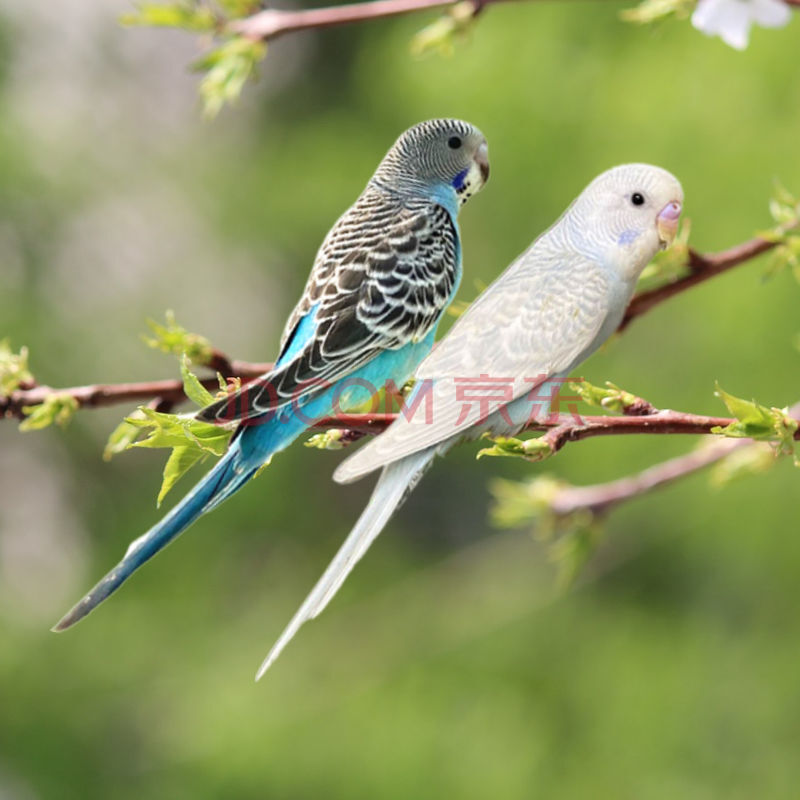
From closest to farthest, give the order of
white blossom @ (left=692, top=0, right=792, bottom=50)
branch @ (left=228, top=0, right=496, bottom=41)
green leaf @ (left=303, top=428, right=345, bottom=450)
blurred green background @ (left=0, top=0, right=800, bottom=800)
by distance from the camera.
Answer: green leaf @ (left=303, top=428, right=345, bottom=450), white blossom @ (left=692, top=0, right=792, bottom=50), branch @ (left=228, top=0, right=496, bottom=41), blurred green background @ (left=0, top=0, right=800, bottom=800)

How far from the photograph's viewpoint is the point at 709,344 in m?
2.40

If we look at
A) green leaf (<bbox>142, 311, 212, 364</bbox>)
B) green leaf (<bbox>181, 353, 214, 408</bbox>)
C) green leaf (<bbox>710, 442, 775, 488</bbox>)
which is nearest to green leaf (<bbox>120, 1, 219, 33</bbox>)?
green leaf (<bbox>142, 311, 212, 364</bbox>)

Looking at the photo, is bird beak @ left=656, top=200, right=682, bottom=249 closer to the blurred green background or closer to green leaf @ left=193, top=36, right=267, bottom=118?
green leaf @ left=193, top=36, right=267, bottom=118

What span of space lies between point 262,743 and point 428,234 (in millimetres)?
2465

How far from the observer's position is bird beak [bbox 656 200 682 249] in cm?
64

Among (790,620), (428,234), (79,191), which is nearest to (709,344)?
(790,620)

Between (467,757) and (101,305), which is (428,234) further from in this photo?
(101,305)

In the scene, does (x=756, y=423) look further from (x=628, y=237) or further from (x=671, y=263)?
(x=671, y=263)

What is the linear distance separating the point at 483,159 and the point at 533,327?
0.39 feet

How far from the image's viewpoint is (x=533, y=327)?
2.27 ft

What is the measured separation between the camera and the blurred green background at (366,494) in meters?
2.39

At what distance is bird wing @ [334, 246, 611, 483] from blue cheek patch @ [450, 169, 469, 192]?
0.07 meters

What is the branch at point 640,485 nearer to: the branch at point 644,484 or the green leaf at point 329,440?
the branch at point 644,484

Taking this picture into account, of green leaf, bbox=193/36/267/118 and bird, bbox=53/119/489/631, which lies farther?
green leaf, bbox=193/36/267/118
